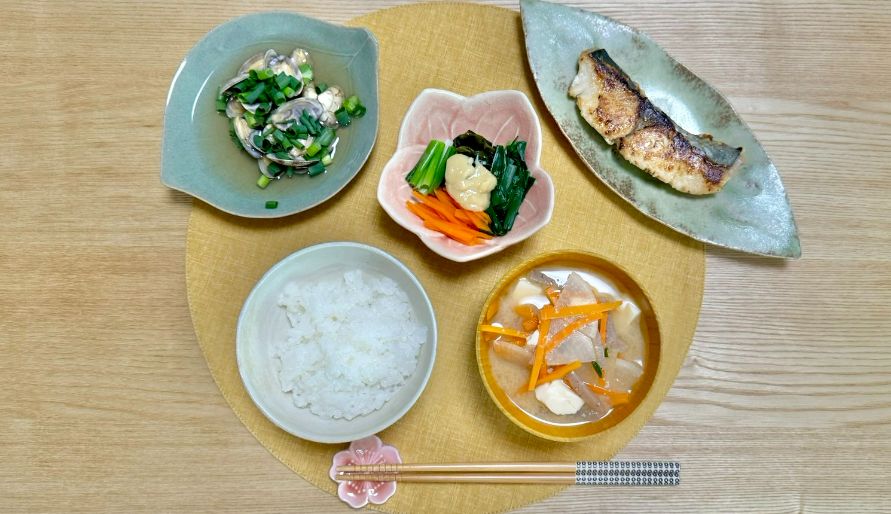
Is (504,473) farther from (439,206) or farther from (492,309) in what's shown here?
(439,206)

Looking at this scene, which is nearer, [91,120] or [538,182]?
[538,182]

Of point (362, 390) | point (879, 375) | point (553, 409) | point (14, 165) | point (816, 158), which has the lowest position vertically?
point (14, 165)

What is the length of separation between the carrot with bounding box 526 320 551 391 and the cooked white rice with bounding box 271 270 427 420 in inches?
15.9

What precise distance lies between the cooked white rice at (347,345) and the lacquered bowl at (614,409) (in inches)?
10.9

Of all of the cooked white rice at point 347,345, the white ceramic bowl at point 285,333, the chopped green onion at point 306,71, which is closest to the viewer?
the white ceramic bowl at point 285,333

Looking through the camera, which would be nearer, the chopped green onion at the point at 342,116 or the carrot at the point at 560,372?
the carrot at the point at 560,372

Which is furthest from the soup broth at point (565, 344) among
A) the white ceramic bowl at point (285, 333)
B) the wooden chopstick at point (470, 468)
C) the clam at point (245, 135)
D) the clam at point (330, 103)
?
the clam at point (245, 135)

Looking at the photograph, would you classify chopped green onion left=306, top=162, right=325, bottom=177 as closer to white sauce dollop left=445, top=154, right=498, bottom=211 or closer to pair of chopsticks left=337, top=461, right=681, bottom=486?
white sauce dollop left=445, top=154, right=498, bottom=211

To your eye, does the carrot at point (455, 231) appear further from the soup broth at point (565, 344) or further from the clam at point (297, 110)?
the clam at point (297, 110)

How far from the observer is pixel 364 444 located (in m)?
2.30

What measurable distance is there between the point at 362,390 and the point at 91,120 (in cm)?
152

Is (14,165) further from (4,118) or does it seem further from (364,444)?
(364,444)

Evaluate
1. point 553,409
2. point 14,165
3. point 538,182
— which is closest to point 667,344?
point 553,409

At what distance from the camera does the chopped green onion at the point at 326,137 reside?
2.32 metres
